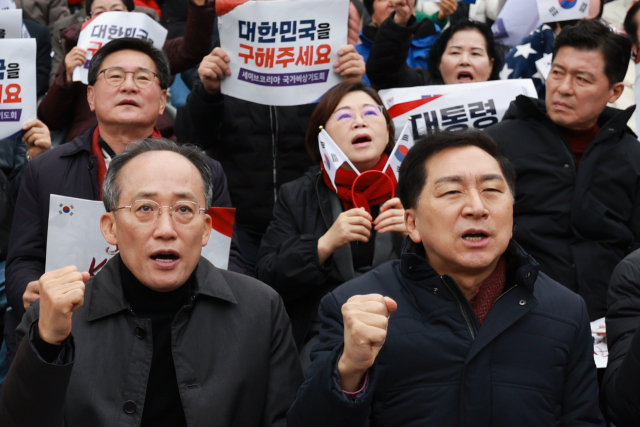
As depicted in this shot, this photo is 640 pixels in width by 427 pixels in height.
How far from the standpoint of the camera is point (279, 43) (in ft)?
17.6

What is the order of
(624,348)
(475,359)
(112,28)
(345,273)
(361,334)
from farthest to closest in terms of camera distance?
(112,28)
(345,273)
(624,348)
(475,359)
(361,334)

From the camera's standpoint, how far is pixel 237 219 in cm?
557

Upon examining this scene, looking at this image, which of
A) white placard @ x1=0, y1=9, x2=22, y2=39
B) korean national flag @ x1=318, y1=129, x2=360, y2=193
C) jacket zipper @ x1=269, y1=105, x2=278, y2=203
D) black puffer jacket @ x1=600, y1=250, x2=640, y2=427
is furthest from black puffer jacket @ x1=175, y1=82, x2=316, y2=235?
black puffer jacket @ x1=600, y1=250, x2=640, y2=427

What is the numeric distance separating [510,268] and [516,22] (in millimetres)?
4568

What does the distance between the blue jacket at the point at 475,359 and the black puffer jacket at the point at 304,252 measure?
1.20 meters

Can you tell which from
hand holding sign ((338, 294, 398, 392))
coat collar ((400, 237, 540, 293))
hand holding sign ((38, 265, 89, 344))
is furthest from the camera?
coat collar ((400, 237, 540, 293))

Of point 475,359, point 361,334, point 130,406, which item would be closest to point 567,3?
point 475,359

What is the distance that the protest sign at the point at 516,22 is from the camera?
280 inches

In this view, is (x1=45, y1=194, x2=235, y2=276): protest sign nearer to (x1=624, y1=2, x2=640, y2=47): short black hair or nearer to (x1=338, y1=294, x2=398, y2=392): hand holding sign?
(x1=338, y1=294, x2=398, y2=392): hand holding sign

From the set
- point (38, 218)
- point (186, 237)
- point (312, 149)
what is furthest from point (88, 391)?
point (312, 149)

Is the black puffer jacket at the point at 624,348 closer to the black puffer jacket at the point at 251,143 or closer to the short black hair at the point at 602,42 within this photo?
the short black hair at the point at 602,42

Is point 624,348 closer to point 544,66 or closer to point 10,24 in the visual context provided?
point 544,66

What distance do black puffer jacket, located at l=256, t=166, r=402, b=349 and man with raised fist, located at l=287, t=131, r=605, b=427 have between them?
1.11 metres

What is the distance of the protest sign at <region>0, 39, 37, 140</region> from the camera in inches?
210
